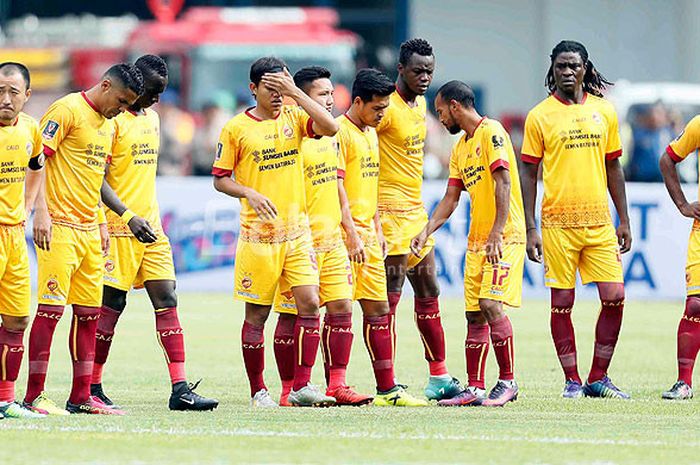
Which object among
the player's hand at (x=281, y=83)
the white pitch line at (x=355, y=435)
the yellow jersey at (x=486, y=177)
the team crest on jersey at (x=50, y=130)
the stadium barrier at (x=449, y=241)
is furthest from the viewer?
the stadium barrier at (x=449, y=241)

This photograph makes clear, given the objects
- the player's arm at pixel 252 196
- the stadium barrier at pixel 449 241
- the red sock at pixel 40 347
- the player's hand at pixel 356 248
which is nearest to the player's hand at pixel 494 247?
the player's hand at pixel 356 248

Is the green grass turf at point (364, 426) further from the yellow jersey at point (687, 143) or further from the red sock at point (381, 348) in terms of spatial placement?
the yellow jersey at point (687, 143)

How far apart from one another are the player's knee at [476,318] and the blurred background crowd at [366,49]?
43.7 feet

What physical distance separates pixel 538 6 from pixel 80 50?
11.3m

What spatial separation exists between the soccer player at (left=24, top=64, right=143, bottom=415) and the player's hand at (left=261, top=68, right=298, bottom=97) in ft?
2.91

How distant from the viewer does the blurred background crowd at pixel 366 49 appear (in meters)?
30.3

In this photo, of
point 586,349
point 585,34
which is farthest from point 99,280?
point 585,34

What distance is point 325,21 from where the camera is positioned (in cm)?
3584

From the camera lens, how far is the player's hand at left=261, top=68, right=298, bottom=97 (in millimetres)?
11922

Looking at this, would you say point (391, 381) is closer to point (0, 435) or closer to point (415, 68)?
point (415, 68)

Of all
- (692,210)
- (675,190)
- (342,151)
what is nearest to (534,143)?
(675,190)

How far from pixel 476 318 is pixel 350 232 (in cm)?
114

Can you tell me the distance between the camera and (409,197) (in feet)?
43.7

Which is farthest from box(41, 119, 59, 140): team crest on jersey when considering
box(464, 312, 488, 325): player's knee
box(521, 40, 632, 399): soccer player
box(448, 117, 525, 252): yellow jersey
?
box(521, 40, 632, 399): soccer player
